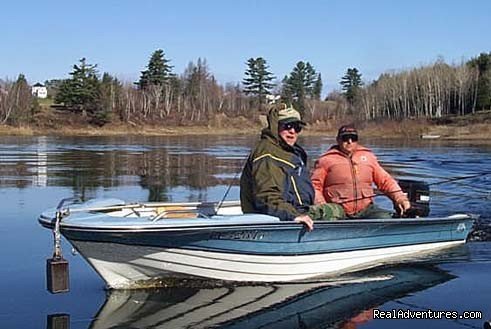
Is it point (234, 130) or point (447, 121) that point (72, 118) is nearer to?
point (234, 130)

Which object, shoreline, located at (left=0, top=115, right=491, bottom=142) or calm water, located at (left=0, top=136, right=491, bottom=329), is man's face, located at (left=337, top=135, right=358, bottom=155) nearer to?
calm water, located at (left=0, top=136, right=491, bottom=329)

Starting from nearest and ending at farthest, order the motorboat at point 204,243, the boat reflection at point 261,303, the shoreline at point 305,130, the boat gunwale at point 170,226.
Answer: the boat reflection at point 261,303 < the boat gunwale at point 170,226 < the motorboat at point 204,243 < the shoreline at point 305,130

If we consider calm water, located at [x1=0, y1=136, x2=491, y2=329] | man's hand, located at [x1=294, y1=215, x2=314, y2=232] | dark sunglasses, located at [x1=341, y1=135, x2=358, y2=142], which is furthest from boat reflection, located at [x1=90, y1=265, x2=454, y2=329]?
dark sunglasses, located at [x1=341, y1=135, x2=358, y2=142]

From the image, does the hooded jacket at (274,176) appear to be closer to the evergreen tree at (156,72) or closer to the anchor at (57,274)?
the anchor at (57,274)

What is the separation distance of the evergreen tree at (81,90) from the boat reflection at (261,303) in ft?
286

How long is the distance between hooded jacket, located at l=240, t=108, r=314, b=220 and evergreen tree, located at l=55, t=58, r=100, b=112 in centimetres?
8720

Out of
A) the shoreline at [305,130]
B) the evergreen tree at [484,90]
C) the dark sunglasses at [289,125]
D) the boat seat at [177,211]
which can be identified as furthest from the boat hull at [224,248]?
the evergreen tree at [484,90]

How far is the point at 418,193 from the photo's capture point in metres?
10.6

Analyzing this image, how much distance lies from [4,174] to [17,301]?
1661cm

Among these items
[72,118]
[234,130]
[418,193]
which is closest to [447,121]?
[234,130]

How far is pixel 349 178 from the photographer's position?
373 inches

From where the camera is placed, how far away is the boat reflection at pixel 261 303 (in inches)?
274

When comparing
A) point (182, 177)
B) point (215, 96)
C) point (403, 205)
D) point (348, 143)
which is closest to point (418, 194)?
point (403, 205)

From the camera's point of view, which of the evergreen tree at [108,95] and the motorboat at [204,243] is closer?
the motorboat at [204,243]
